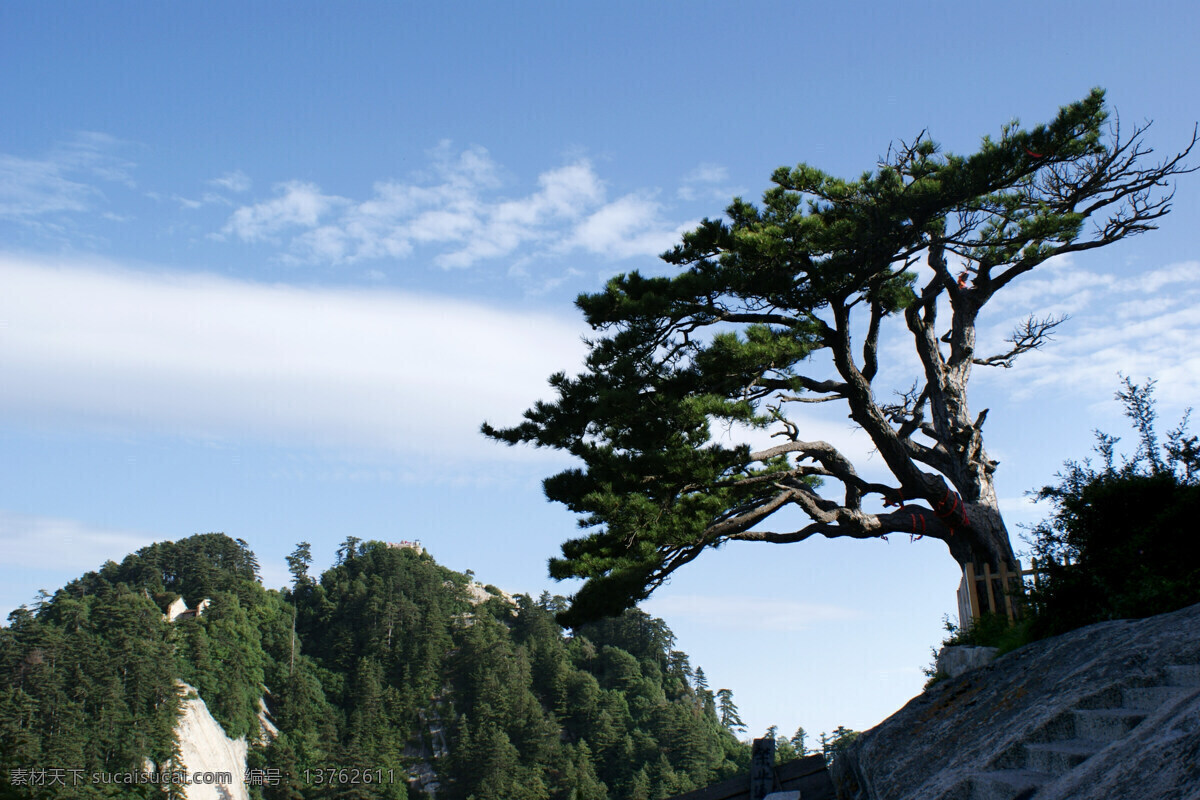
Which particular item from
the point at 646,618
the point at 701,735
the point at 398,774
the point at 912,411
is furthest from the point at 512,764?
the point at 912,411

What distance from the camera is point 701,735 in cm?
8406

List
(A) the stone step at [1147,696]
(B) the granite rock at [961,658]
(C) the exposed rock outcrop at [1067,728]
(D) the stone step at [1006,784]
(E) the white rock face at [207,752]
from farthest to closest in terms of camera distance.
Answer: (E) the white rock face at [207,752]
(B) the granite rock at [961,658]
(A) the stone step at [1147,696]
(D) the stone step at [1006,784]
(C) the exposed rock outcrop at [1067,728]

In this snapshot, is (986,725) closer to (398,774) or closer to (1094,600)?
(1094,600)

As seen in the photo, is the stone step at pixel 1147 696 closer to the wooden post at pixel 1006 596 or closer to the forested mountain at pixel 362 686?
the wooden post at pixel 1006 596

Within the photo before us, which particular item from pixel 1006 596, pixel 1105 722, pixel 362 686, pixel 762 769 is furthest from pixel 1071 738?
pixel 362 686

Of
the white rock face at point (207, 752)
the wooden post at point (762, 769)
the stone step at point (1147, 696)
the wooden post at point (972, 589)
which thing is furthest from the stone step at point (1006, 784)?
the white rock face at point (207, 752)

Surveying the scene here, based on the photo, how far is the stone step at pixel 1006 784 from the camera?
4.61 m

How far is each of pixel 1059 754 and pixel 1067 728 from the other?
0.44 m

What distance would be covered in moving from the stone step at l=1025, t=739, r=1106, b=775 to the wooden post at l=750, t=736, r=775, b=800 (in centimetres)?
492

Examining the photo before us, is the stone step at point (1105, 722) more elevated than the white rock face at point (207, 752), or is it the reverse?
the stone step at point (1105, 722)

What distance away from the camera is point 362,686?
92688mm

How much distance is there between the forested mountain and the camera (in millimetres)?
67250

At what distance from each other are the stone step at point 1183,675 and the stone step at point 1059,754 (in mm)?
602

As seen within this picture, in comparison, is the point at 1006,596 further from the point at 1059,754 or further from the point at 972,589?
the point at 1059,754
